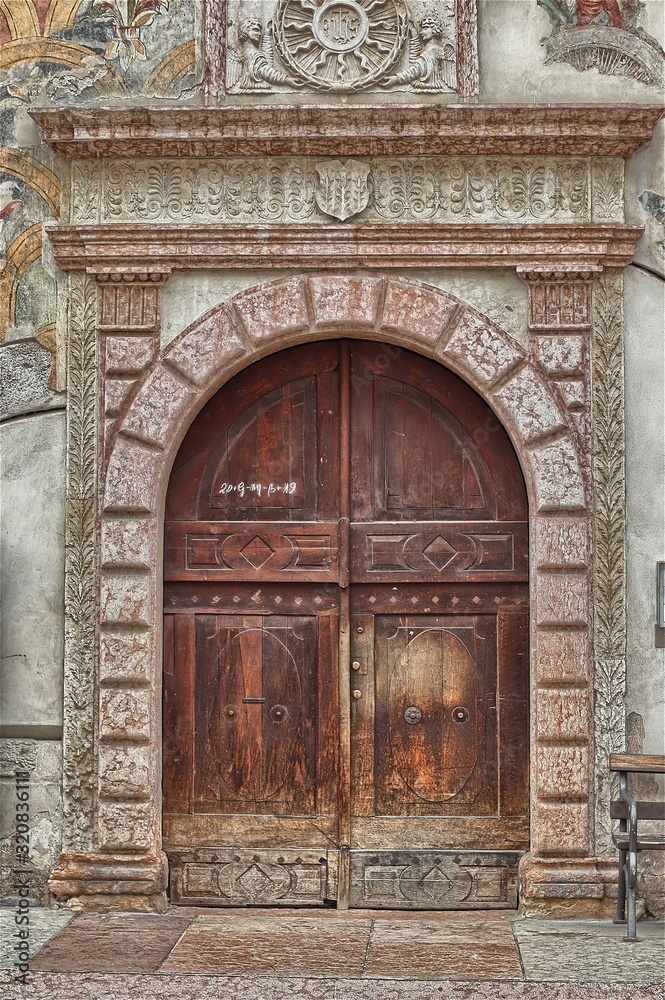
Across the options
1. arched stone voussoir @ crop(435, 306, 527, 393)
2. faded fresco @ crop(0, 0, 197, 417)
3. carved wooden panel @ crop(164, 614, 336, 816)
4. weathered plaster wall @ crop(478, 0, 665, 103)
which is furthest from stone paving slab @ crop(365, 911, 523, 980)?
weathered plaster wall @ crop(478, 0, 665, 103)

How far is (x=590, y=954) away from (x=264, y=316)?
10.5ft

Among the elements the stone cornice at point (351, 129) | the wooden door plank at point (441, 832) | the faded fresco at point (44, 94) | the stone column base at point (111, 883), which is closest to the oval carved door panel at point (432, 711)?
the wooden door plank at point (441, 832)

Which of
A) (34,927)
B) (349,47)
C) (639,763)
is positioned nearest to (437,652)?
(639,763)

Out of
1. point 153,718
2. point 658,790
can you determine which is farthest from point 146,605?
point 658,790

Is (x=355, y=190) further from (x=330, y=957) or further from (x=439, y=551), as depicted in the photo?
(x=330, y=957)

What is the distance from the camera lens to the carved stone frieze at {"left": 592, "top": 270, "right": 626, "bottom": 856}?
5770mm

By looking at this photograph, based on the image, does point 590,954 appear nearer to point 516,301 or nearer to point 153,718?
point 153,718

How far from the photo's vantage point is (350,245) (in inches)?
232

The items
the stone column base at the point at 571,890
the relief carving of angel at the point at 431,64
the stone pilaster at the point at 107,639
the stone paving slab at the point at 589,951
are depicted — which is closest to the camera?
the stone paving slab at the point at 589,951

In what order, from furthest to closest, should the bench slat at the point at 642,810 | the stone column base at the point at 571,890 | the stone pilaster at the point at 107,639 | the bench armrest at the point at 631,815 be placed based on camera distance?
the stone pilaster at the point at 107,639 → the stone column base at the point at 571,890 → the bench slat at the point at 642,810 → the bench armrest at the point at 631,815

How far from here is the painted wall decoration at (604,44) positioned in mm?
5926

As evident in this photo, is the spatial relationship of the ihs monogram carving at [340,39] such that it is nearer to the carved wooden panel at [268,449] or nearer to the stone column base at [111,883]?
the carved wooden panel at [268,449]

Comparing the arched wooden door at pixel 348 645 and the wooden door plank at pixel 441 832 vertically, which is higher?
the arched wooden door at pixel 348 645

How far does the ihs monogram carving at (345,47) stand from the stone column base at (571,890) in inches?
146
